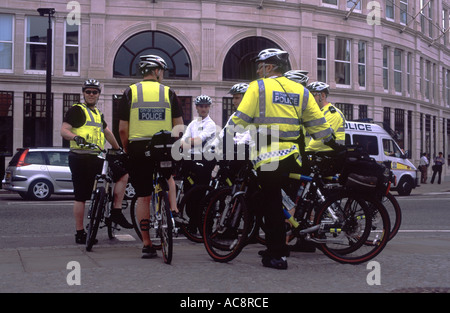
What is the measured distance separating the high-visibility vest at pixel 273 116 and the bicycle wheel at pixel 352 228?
0.63 m

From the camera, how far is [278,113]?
4.96 meters

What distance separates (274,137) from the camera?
194 inches

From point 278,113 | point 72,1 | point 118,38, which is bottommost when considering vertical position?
point 278,113

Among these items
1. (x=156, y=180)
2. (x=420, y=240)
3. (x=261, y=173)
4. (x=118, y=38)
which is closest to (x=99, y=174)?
(x=156, y=180)

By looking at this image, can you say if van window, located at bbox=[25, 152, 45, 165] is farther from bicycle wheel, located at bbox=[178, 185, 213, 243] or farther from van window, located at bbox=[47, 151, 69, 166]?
bicycle wheel, located at bbox=[178, 185, 213, 243]

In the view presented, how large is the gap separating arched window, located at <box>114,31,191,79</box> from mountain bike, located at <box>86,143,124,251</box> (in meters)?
18.9

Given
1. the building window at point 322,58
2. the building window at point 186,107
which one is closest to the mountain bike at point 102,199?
the building window at point 186,107

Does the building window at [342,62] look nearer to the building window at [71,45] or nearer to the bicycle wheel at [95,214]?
the building window at [71,45]

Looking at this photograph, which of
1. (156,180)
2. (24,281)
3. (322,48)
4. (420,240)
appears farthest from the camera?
(322,48)

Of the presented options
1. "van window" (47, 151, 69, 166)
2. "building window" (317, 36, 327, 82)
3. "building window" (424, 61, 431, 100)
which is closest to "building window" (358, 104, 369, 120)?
"building window" (317, 36, 327, 82)

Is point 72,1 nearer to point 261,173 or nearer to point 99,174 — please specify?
point 99,174

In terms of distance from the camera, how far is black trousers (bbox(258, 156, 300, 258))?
16.0 ft

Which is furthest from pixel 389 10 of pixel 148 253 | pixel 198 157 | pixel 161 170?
pixel 148 253

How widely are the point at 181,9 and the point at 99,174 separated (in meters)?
20.3
